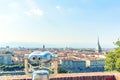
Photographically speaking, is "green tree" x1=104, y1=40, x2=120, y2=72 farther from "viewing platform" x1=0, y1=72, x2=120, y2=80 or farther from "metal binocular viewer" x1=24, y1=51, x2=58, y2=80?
"metal binocular viewer" x1=24, y1=51, x2=58, y2=80

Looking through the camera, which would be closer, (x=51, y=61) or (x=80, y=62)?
(x=51, y=61)

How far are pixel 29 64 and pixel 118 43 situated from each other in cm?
1407

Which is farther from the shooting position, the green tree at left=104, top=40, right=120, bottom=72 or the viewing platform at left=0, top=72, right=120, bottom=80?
the green tree at left=104, top=40, right=120, bottom=72

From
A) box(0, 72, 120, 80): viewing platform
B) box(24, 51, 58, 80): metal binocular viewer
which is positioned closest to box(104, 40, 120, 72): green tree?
box(0, 72, 120, 80): viewing platform

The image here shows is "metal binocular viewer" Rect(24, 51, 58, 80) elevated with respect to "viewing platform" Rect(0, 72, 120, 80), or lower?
elevated

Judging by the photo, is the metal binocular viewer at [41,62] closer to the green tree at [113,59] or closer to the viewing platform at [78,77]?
the viewing platform at [78,77]

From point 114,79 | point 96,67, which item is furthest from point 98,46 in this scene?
point 114,79

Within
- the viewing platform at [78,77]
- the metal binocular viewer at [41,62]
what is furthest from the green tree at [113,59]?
the metal binocular viewer at [41,62]

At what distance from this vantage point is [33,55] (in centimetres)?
163

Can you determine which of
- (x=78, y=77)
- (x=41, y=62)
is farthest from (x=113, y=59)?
(x=41, y=62)

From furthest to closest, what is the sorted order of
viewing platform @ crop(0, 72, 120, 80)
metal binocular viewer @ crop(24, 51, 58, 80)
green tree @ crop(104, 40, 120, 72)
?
1. green tree @ crop(104, 40, 120, 72)
2. viewing platform @ crop(0, 72, 120, 80)
3. metal binocular viewer @ crop(24, 51, 58, 80)

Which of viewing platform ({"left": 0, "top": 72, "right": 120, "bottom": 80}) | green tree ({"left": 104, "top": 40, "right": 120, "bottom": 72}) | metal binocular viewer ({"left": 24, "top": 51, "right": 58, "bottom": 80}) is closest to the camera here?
metal binocular viewer ({"left": 24, "top": 51, "right": 58, "bottom": 80})

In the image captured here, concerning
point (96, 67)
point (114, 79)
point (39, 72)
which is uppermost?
point (39, 72)

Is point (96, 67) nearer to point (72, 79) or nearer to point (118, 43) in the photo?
point (118, 43)
